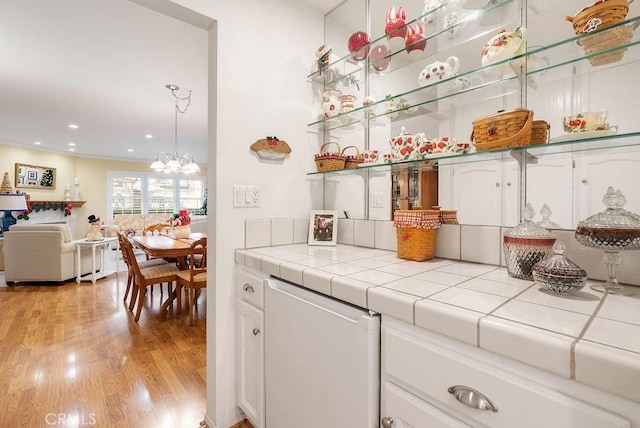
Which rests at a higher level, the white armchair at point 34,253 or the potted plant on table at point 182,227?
the potted plant on table at point 182,227

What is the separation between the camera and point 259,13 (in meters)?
1.53

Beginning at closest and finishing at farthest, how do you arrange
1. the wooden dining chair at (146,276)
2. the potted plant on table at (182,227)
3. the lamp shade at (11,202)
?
the wooden dining chair at (146,276)
the potted plant on table at (182,227)
the lamp shade at (11,202)

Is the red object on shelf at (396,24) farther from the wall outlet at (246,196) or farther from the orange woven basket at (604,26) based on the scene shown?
the wall outlet at (246,196)

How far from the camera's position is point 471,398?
1.98 feet

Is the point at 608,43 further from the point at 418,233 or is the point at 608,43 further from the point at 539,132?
the point at 418,233

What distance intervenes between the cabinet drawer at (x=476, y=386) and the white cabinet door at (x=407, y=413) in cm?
2

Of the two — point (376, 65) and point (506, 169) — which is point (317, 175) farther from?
point (506, 169)

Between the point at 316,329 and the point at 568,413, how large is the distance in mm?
620

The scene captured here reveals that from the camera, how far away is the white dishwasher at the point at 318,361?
2.61ft

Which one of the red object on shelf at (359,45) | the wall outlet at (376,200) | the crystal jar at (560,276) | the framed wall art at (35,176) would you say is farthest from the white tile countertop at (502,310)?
the framed wall art at (35,176)

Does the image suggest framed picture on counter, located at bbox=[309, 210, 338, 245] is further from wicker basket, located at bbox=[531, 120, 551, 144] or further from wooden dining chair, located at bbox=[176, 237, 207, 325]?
wooden dining chair, located at bbox=[176, 237, 207, 325]

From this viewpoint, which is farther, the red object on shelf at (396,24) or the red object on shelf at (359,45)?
the red object on shelf at (359,45)

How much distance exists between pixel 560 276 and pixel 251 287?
3.57 ft

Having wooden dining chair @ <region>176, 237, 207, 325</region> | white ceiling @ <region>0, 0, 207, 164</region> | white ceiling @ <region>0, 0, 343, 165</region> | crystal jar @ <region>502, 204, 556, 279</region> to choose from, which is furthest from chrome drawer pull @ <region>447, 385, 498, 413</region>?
white ceiling @ <region>0, 0, 207, 164</region>
